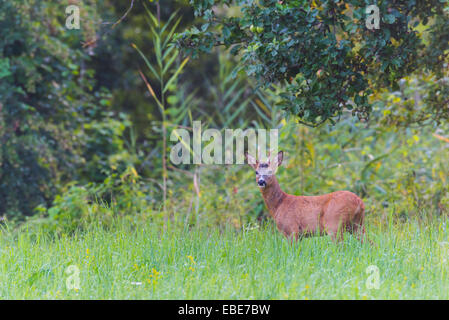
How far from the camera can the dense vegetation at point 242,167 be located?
5.07m

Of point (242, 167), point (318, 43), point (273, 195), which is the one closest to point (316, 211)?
point (273, 195)

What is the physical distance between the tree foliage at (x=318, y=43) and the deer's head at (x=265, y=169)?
55cm

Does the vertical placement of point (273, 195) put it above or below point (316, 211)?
above

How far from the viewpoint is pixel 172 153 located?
32.4ft

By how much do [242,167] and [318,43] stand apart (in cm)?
462

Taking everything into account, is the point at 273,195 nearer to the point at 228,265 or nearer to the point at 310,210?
the point at 310,210

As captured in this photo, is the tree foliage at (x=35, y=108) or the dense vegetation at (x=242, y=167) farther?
the tree foliage at (x=35, y=108)

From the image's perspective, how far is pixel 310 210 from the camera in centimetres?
585

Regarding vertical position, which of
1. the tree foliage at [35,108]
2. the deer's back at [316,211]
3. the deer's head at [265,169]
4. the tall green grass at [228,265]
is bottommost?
the tall green grass at [228,265]

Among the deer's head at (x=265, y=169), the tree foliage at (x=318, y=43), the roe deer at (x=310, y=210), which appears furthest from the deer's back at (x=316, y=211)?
the tree foliage at (x=318, y=43)

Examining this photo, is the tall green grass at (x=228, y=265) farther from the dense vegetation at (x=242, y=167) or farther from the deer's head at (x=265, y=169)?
the deer's head at (x=265, y=169)

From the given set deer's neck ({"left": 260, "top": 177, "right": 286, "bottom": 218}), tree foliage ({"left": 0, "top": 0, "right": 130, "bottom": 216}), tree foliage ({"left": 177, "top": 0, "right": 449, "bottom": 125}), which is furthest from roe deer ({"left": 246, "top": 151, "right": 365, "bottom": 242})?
tree foliage ({"left": 0, "top": 0, "right": 130, "bottom": 216})
